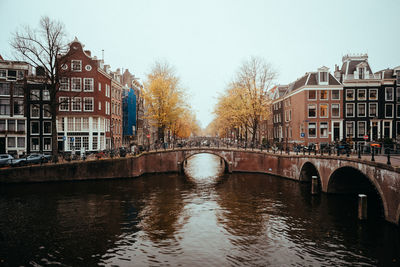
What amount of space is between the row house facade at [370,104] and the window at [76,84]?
129 ft

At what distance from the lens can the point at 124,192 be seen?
2589 centimetres

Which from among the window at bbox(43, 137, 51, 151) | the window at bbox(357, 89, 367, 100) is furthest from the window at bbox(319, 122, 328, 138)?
the window at bbox(43, 137, 51, 151)

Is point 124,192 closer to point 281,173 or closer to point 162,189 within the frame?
point 162,189

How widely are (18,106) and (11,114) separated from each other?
150 centimetres

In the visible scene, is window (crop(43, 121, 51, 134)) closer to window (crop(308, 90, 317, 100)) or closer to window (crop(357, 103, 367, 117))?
window (crop(308, 90, 317, 100))

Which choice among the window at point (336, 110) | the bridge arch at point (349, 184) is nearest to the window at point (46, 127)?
the bridge arch at point (349, 184)

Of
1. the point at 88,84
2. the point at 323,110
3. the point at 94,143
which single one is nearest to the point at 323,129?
the point at 323,110

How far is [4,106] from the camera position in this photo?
39.5 metres

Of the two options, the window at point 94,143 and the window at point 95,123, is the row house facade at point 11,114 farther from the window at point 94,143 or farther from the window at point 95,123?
the window at point 95,123

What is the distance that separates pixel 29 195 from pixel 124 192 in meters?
8.06

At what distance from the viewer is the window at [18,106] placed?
129ft

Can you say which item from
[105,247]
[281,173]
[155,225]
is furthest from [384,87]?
[105,247]

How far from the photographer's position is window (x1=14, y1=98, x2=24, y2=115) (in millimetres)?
39469

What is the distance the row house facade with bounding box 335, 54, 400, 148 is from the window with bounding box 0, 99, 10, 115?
49971mm
